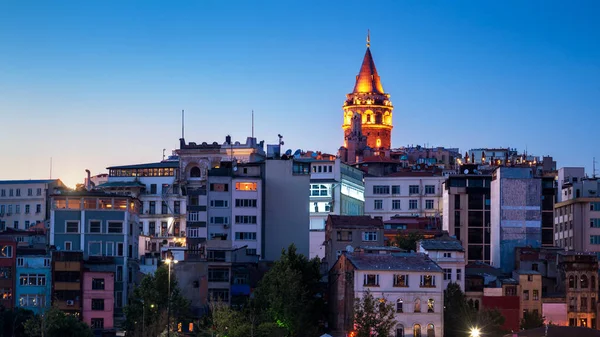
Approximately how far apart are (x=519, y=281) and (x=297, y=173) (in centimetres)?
2667

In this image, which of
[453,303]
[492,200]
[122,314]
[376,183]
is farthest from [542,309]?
[376,183]

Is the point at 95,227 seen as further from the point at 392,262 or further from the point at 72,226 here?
the point at 392,262

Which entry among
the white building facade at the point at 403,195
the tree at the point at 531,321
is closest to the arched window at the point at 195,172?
the white building facade at the point at 403,195

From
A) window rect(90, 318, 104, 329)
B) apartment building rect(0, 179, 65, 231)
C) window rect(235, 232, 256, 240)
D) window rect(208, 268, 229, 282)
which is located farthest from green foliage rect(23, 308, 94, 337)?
apartment building rect(0, 179, 65, 231)

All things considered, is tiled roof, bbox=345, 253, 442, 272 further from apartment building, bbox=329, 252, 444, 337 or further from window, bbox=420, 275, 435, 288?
window, bbox=420, 275, 435, 288

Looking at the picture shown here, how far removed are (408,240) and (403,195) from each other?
38.1 metres

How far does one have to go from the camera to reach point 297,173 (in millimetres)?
139375

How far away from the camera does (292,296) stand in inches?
4262

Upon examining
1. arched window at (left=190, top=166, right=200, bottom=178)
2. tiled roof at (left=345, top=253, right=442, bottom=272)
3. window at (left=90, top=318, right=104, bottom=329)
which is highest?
arched window at (left=190, top=166, right=200, bottom=178)

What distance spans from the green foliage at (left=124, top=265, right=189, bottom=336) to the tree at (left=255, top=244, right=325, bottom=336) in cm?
636

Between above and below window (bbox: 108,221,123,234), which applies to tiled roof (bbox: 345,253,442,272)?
below

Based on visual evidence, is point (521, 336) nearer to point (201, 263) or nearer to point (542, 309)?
point (542, 309)

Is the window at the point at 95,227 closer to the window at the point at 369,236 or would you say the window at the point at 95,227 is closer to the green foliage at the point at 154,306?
the green foliage at the point at 154,306

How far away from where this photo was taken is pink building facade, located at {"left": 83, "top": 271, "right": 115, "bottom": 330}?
381ft
